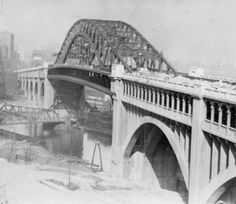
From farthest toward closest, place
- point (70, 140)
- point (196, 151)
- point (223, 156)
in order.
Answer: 1. point (70, 140)
2. point (196, 151)
3. point (223, 156)

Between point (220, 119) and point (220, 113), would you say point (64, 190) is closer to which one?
point (220, 119)

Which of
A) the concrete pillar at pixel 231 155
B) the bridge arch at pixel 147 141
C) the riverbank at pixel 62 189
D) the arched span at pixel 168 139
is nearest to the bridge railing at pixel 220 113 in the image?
the concrete pillar at pixel 231 155

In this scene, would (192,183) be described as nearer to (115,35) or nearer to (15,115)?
(115,35)

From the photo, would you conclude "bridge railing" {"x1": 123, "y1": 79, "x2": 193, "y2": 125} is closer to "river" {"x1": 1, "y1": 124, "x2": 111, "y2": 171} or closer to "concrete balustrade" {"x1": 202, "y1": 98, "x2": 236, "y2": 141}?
"concrete balustrade" {"x1": 202, "y1": 98, "x2": 236, "y2": 141}

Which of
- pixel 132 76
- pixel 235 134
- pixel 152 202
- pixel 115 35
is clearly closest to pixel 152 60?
pixel 115 35

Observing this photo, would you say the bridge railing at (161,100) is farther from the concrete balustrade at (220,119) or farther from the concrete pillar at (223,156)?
the concrete pillar at (223,156)

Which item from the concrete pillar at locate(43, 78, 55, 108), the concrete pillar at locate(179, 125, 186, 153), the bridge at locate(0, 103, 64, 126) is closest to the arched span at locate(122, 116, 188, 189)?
the concrete pillar at locate(179, 125, 186, 153)

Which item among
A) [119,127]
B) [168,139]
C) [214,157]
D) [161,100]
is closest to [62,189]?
[168,139]
